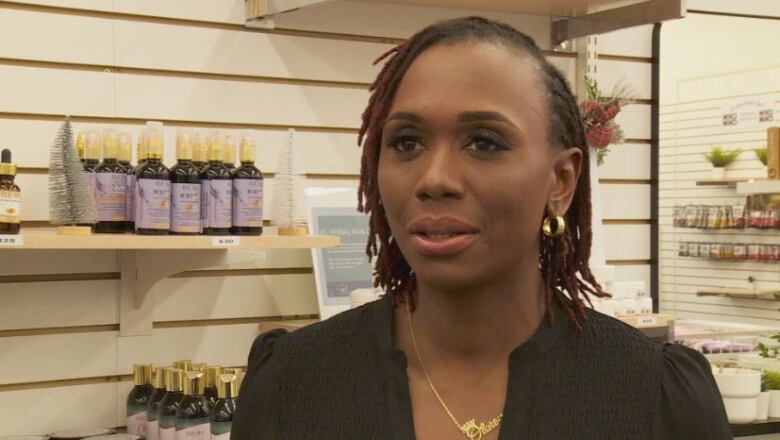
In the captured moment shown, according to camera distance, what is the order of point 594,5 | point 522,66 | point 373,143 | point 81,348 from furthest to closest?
point 594,5 → point 81,348 → point 373,143 → point 522,66

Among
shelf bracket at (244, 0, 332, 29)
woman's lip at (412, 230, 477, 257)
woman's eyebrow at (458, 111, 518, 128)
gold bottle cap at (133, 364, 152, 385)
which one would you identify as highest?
shelf bracket at (244, 0, 332, 29)

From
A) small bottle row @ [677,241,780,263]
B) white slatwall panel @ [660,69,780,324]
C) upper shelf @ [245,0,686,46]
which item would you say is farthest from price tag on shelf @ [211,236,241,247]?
small bottle row @ [677,241,780,263]

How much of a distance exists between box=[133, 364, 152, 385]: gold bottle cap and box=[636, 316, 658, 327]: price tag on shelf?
1.37 meters

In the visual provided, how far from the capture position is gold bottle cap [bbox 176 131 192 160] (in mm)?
2641

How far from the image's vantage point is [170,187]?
2588 millimetres

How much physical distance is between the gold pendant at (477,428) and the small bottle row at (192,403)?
4.36 ft

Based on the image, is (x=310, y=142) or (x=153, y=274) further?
(x=310, y=142)

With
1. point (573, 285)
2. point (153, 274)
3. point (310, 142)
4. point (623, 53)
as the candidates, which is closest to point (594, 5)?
point (623, 53)

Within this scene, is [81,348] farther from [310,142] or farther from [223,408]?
[310,142]

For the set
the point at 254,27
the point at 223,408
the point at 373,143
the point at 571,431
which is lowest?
the point at 223,408

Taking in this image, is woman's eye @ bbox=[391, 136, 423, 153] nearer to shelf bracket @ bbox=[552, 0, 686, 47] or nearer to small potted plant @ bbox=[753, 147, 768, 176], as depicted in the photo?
shelf bracket @ bbox=[552, 0, 686, 47]

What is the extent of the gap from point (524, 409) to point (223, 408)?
1389 mm

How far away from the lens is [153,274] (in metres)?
2.87

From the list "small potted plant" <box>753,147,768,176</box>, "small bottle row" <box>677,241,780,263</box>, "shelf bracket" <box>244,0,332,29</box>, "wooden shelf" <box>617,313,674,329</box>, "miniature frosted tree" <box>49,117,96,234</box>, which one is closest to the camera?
"miniature frosted tree" <box>49,117,96,234</box>
